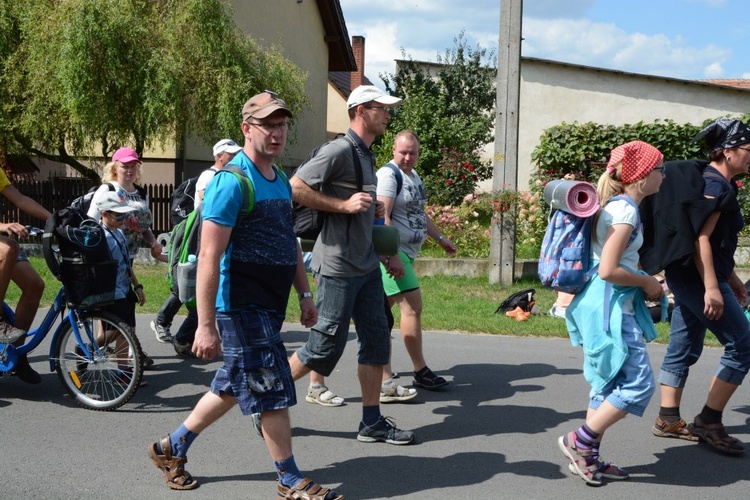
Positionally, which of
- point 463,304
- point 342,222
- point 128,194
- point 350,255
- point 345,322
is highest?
point 128,194

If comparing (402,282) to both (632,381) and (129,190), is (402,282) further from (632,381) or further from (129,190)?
(129,190)

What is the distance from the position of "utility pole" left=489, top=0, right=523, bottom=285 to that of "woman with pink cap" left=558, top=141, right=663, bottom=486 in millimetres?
7319

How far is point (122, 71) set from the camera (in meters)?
15.5

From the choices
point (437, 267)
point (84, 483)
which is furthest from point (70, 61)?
point (84, 483)

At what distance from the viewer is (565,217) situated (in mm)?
4434

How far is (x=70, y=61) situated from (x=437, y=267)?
769cm

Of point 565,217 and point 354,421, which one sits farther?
point 354,421

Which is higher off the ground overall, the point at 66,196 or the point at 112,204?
the point at 66,196

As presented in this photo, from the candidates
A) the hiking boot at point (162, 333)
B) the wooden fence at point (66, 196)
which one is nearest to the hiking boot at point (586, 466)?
the hiking boot at point (162, 333)

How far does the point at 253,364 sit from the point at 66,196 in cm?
1608

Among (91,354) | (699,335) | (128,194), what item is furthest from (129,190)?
(699,335)

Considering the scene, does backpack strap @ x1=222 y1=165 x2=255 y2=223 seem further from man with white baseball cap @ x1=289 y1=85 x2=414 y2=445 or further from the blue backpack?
the blue backpack

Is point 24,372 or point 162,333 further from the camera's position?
point 162,333

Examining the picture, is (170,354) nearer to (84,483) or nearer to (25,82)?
(84,483)
